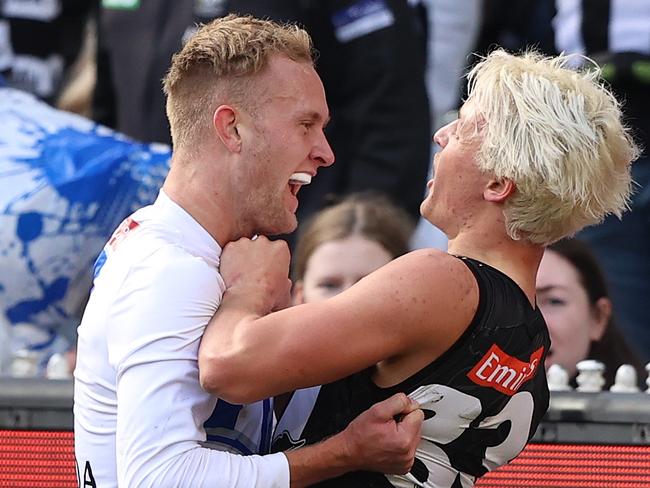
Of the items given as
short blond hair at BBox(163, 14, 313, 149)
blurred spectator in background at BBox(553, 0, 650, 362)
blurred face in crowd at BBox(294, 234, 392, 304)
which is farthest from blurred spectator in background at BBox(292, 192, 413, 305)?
short blond hair at BBox(163, 14, 313, 149)

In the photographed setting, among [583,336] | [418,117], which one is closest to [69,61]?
[418,117]

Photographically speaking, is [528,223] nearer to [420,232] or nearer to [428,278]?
[428,278]

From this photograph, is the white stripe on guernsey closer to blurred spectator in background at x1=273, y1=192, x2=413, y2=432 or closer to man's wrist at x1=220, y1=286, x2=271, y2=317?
blurred spectator in background at x1=273, y1=192, x2=413, y2=432

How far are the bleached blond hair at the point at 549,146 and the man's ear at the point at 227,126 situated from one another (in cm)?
48

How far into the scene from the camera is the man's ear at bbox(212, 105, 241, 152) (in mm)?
2809

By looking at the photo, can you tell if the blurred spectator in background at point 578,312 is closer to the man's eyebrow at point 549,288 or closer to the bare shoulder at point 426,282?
the man's eyebrow at point 549,288

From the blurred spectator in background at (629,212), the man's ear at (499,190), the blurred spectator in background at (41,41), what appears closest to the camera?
the man's ear at (499,190)

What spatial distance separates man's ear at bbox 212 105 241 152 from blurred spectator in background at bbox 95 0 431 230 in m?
2.48

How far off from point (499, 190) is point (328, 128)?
2.74 metres

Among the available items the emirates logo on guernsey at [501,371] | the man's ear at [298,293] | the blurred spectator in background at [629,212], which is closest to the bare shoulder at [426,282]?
the emirates logo on guernsey at [501,371]

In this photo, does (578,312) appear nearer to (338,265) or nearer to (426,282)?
(338,265)

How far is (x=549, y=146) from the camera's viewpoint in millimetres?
2721

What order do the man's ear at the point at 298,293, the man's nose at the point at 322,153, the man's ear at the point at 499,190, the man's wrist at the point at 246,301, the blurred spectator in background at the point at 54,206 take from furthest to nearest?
the man's ear at the point at 298,293 → the blurred spectator in background at the point at 54,206 → the man's nose at the point at 322,153 → the man's ear at the point at 499,190 → the man's wrist at the point at 246,301

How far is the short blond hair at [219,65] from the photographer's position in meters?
2.81
